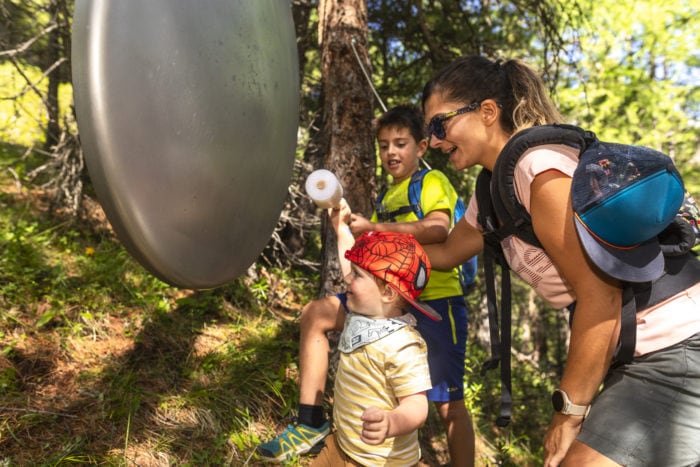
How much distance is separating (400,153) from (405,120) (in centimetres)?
18

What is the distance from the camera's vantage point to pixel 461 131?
6.04 feet

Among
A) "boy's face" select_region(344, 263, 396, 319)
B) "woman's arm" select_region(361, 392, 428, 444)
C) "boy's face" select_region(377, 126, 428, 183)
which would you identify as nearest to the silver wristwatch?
"woman's arm" select_region(361, 392, 428, 444)

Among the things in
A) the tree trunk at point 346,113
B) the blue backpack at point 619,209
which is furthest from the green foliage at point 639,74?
the blue backpack at point 619,209

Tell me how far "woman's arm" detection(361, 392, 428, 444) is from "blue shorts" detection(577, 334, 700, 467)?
1.60 ft

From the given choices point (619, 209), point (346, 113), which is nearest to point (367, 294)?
point (619, 209)

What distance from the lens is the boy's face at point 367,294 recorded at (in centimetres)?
182

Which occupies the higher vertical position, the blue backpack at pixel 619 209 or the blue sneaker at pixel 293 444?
the blue backpack at pixel 619 209

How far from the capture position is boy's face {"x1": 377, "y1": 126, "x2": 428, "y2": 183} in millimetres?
2641

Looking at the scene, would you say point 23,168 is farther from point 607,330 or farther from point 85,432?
point 607,330

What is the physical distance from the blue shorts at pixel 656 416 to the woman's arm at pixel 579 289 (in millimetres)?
112

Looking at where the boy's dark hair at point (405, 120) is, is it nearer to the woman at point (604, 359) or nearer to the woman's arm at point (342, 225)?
the woman's arm at point (342, 225)

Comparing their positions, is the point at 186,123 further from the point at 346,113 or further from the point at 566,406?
the point at 346,113

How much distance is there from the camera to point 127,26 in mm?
1135

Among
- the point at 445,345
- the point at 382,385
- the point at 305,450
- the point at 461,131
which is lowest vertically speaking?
the point at 305,450
